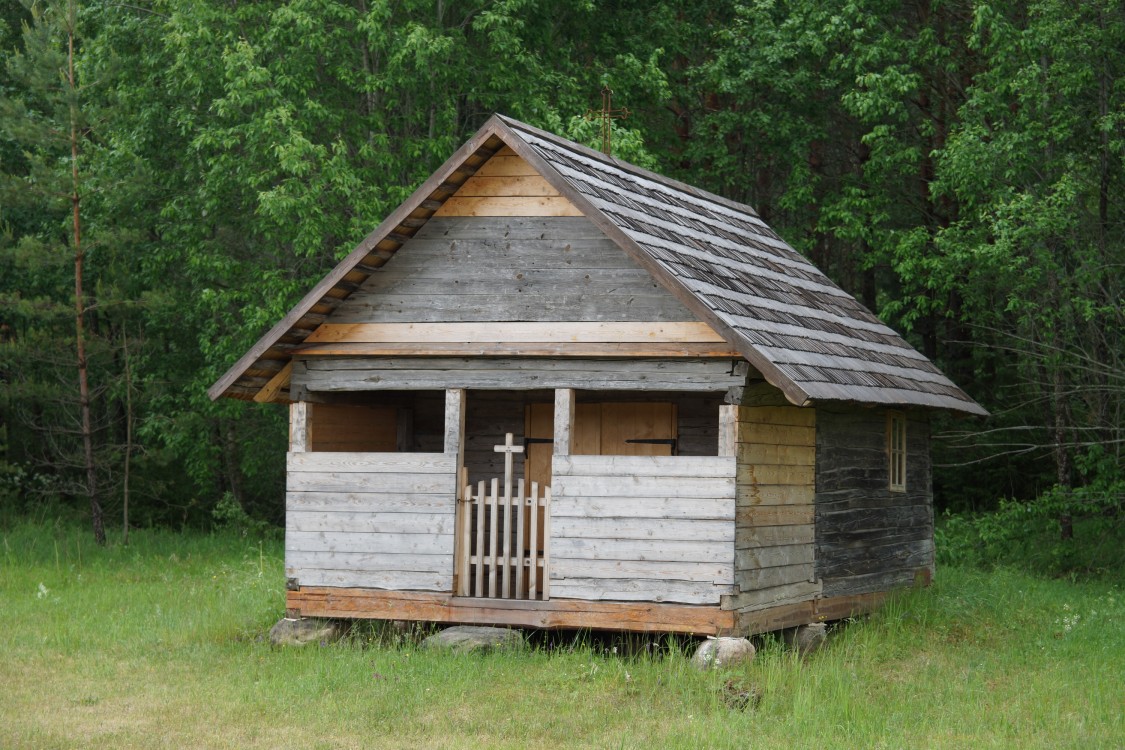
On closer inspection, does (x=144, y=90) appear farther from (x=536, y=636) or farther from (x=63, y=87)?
(x=536, y=636)

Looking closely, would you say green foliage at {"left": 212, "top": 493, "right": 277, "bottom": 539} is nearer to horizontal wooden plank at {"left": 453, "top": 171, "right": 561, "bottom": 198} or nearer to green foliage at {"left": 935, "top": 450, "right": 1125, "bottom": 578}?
green foliage at {"left": 935, "top": 450, "right": 1125, "bottom": 578}

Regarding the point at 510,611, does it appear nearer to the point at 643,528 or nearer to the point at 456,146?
the point at 643,528

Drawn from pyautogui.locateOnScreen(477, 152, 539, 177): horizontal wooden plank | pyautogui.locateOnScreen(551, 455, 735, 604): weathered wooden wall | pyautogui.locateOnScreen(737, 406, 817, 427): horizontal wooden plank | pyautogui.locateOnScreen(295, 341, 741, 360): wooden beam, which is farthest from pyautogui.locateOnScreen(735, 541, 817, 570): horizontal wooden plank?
pyautogui.locateOnScreen(477, 152, 539, 177): horizontal wooden plank

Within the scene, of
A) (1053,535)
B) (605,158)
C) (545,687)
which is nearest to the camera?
(545,687)

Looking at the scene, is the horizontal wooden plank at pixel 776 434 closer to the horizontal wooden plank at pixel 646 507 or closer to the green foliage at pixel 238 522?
the horizontal wooden plank at pixel 646 507

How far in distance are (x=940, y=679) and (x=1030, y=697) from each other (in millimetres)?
870

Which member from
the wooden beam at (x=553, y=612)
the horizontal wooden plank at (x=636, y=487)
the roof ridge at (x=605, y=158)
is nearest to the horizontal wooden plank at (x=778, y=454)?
the horizontal wooden plank at (x=636, y=487)

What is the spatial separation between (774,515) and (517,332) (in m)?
2.90

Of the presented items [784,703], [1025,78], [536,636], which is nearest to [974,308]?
[1025,78]

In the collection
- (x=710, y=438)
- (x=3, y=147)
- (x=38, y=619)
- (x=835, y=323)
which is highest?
(x=3, y=147)

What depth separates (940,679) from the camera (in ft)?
38.8

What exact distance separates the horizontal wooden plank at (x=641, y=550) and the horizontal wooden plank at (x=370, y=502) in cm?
121

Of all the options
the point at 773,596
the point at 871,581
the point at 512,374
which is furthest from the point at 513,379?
the point at 871,581

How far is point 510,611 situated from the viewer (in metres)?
12.6
